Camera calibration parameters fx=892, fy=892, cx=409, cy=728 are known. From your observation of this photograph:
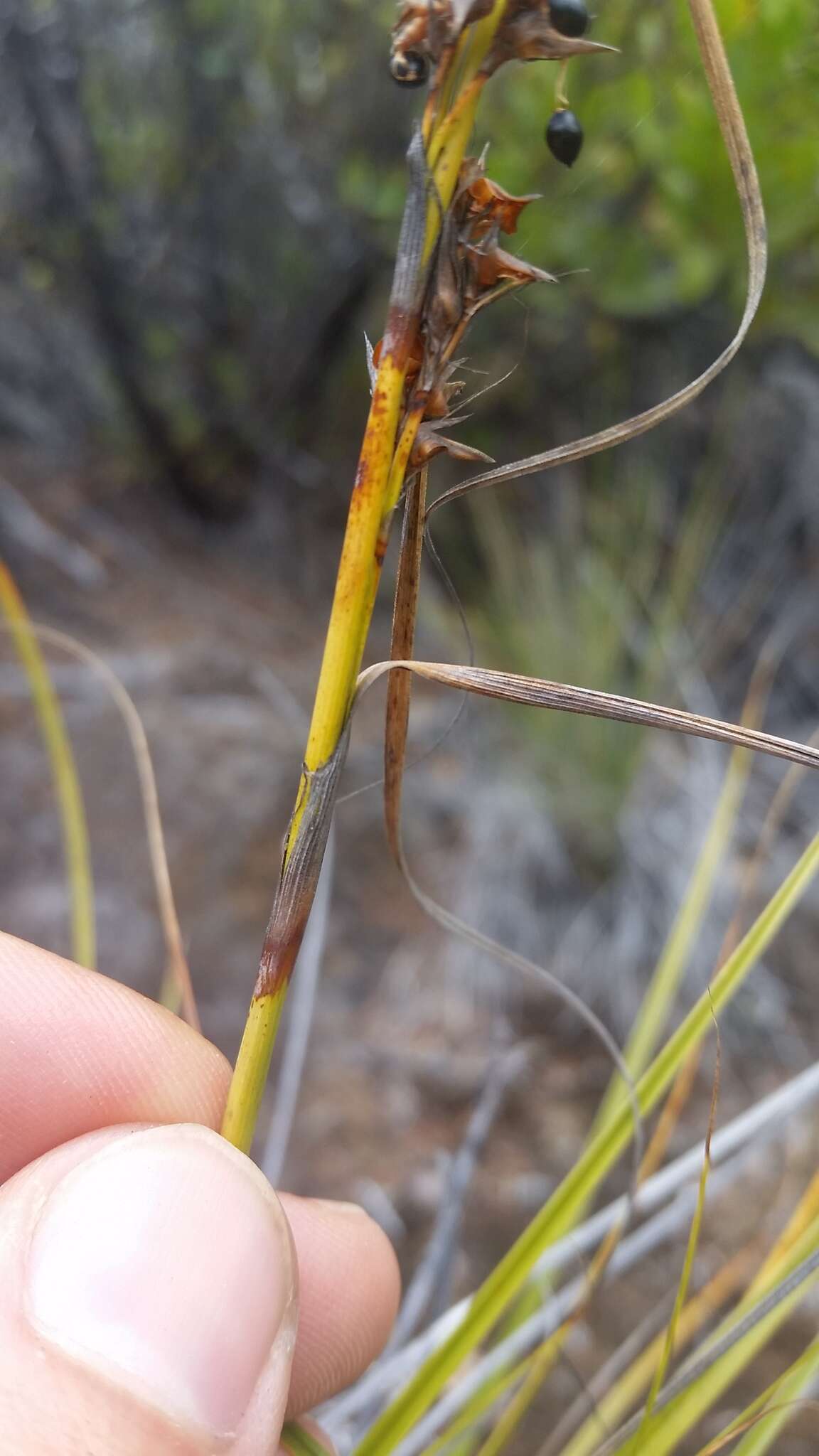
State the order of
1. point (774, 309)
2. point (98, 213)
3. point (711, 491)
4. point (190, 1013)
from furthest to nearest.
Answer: point (98, 213) < point (711, 491) < point (774, 309) < point (190, 1013)

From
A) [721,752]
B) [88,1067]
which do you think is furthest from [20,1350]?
[721,752]

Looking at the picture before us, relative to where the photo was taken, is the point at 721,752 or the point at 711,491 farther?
the point at 711,491

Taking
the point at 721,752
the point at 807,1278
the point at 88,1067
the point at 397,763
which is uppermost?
the point at 397,763

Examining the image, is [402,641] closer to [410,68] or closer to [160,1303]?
[410,68]

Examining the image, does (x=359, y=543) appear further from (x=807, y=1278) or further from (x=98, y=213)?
(x=98, y=213)

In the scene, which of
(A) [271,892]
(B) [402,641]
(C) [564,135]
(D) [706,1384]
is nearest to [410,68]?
(C) [564,135]

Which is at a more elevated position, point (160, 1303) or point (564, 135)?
point (564, 135)
